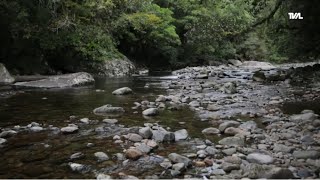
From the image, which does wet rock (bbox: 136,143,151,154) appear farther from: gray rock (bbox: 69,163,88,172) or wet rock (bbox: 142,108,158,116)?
wet rock (bbox: 142,108,158,116)

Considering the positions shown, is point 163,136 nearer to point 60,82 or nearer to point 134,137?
point 134,137

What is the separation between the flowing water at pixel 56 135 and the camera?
13.6 ft

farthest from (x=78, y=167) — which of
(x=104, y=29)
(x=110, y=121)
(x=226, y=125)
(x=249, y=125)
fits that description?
(x=104, y=29)

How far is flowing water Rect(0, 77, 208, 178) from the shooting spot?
13.6ft

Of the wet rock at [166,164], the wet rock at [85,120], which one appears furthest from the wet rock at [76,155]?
the wet rock at [85,120]

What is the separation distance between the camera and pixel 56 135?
18.5 ft

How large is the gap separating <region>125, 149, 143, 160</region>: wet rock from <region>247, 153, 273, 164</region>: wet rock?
1.37 metres

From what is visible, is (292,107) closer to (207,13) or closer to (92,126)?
(92,126)

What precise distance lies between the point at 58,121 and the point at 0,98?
14.3ft

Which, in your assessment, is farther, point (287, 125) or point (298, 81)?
point (298, 81)

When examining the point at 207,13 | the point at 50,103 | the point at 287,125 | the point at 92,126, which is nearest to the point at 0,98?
the point at 50,103

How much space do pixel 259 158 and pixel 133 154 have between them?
1562 millimetres

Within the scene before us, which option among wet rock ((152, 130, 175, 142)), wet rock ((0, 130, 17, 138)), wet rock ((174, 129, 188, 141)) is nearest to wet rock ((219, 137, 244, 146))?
wet rock ((174, 129, 188, 141))

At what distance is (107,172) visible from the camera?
13.0ft
